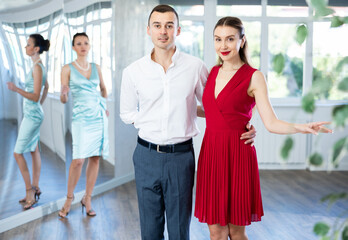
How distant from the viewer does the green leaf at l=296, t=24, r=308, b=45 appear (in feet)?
2.16

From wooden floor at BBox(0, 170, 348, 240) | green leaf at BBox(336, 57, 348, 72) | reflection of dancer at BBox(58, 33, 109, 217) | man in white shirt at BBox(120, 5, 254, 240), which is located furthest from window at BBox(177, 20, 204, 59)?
green leaf at BBox(336, 57, 348, 72)

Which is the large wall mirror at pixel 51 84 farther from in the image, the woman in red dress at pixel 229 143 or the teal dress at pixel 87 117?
the woman in red dress at pixel 229 143

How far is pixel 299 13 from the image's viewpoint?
6.29m

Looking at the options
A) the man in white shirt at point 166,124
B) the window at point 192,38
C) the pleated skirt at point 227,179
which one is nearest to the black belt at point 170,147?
the man in white shirt at point 166,124

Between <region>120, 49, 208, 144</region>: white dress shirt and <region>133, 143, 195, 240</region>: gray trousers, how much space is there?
0.09m

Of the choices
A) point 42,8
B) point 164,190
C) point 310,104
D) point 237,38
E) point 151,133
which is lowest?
point 164,190

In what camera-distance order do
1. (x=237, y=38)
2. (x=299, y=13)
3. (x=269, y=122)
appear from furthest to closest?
1. (x=299, y=13)
2. (x=237, y=38)
3. (x=269, y=122)

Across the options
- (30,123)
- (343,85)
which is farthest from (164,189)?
(30,123)

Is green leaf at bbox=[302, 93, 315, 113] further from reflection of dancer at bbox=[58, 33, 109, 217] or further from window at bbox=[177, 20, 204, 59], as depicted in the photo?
window at bbox=[177, 20, 204, 59]

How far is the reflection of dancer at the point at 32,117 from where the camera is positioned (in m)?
3.68

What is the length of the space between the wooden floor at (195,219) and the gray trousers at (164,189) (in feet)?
4.15

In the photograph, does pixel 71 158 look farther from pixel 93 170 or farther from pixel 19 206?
pixel 19 206

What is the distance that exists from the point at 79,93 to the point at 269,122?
7.94 feet

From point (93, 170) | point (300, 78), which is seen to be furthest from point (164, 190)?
point (300, 78)
